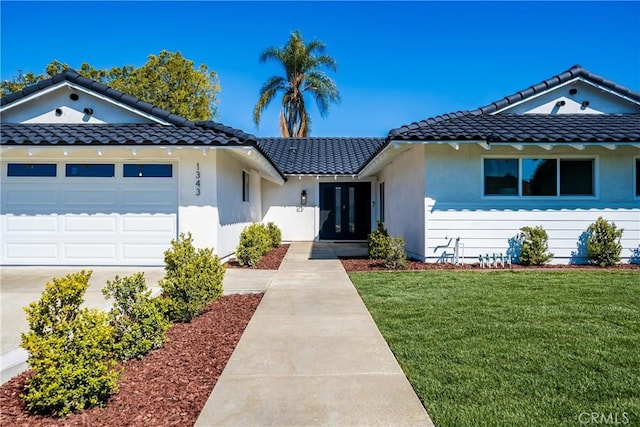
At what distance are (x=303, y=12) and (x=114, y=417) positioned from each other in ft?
45.2

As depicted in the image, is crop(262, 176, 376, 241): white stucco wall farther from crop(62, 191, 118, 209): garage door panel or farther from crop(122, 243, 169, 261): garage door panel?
crop(62, 191, 118, 209): garage door panel

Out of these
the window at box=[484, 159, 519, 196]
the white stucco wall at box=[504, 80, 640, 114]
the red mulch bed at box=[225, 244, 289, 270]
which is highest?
the white stucco wall at box=[504, 80, 640, 114]

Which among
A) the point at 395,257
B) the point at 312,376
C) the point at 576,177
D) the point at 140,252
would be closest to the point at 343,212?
the point at 395,257

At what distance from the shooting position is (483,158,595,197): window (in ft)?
32.5

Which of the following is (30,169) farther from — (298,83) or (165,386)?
(298,83)

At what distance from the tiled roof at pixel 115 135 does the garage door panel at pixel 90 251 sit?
2525 millimetres

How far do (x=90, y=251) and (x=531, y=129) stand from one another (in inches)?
442

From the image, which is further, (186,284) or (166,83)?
(166,83)

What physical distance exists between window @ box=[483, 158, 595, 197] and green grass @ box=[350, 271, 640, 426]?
3.04 meters

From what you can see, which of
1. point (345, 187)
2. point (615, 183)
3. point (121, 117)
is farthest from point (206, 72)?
point (615, 183)

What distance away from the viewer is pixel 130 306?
430 cm

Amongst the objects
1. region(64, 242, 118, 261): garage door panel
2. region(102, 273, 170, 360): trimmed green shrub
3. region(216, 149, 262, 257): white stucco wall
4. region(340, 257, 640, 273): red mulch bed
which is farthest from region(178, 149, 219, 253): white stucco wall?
region(102, 273, 170, 360): trimmed green shrub

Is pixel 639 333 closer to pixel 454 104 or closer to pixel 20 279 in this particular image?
pixel 20 279

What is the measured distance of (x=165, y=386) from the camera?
3291mm
